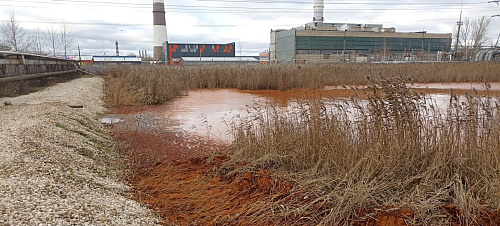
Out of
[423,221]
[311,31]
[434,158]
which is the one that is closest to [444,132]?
[434,158]

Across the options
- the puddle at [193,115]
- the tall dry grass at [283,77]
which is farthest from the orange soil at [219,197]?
the tall dry grass at [283,77]

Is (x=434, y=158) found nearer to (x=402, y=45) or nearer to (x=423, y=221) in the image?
(x=423, y=221)

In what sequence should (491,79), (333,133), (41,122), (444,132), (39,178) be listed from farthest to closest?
1. (491,79)
2. (41,122)
3. (333,133)
4. (444,132)
5. (39,178)

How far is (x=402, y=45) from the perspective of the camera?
65.0m

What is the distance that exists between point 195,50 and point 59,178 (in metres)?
60.8

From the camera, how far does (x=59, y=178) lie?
10.6 feet

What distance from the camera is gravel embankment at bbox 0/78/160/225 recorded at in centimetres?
246

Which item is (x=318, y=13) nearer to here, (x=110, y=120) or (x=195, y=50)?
(x=195, y=50)

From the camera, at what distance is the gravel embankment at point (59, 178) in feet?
8.07

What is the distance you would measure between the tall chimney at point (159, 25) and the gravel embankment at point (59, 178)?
190 ft

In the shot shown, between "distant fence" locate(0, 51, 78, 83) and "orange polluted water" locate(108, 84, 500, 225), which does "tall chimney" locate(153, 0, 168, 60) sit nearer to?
"distant fence" locate(0, 51, 78, 83)

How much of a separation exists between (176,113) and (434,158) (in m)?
6.99

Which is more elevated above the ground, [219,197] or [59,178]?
[59,178]

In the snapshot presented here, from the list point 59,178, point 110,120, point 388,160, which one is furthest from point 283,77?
point 59,178
